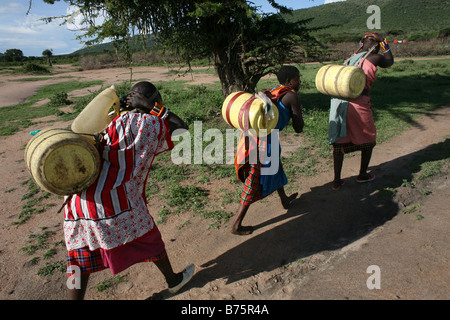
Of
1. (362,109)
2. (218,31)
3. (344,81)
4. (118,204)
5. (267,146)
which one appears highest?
(218,31)

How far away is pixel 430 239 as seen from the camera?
9.55 ft

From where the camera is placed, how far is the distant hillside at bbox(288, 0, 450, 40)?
144ft

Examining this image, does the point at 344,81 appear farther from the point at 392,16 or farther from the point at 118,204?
the point at 392,16

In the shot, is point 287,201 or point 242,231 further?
point 287,201

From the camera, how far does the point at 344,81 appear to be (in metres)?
3.52

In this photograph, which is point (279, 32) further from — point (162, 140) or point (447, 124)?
point (162, 140)

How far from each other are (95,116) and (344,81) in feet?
8.51

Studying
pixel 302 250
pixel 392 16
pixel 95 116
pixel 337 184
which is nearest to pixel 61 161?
pixel 95 116

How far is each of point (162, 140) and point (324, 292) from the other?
1.65 m

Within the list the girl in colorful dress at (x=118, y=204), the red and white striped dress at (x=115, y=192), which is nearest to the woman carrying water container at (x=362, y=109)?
the girl in colorful dress at (x=118, y=204)

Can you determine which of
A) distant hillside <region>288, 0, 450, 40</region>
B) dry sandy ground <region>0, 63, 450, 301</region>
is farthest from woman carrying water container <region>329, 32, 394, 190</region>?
distant hillside <region>288, 0, 450, 40</region>

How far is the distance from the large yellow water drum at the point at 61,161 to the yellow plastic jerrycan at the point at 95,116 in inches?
14.5

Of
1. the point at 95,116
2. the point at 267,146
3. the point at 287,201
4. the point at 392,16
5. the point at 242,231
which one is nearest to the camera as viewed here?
the point at 95,116
